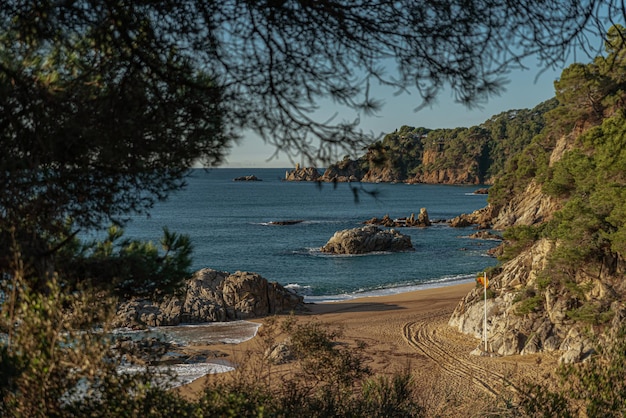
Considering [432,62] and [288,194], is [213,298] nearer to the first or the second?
[432,62]

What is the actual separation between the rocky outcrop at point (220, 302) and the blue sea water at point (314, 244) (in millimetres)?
2656

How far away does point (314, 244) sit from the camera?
48250 mm

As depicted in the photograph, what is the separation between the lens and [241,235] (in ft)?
171

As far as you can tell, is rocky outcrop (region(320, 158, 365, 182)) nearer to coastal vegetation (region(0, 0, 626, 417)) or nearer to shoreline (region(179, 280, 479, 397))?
coastal vegetation (region(0, 0, 626, 417))

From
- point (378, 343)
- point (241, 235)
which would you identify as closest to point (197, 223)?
point (241, 235)

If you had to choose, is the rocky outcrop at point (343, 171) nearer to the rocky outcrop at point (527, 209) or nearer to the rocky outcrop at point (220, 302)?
the rocky outcrop at point (220, 302)

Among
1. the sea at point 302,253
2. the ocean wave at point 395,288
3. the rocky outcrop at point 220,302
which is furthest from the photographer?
the ocean wave at point 395,288

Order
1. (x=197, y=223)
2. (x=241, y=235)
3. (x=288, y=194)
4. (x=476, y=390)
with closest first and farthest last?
(x=476, y=390)
(x=241, y=235)
(x=197, y=223)
(x=288, y=194)

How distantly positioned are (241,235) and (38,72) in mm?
48320

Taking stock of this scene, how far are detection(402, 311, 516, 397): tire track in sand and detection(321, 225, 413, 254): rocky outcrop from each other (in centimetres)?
2040

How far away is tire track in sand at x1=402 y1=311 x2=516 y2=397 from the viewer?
14.5 metres

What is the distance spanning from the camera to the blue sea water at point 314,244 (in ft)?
112

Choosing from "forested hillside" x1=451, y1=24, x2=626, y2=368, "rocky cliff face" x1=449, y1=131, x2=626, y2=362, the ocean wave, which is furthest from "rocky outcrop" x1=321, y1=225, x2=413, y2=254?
"rocky cliff face" x1=449, y1=131, x2=626, y2=362

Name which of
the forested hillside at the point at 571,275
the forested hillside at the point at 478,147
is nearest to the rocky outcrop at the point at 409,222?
the forested hillside at the point at 478,147
